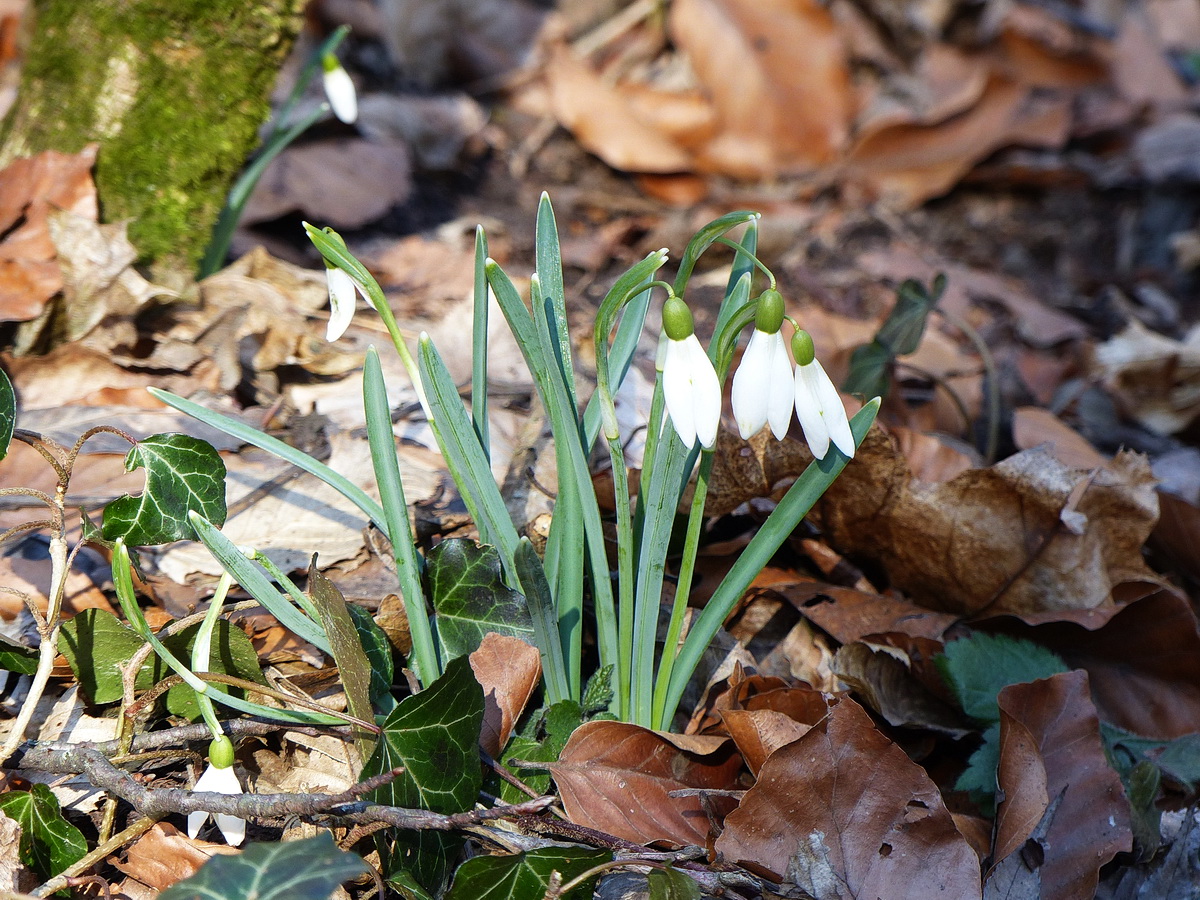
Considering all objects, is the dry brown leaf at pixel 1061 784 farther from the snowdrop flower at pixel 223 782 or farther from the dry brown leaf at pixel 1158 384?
the dry brown leaf at pixel 1158 384

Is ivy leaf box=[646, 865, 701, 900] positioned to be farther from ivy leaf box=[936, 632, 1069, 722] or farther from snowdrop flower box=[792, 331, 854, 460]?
ivy leaf box=[936, 632, 1069, 722]

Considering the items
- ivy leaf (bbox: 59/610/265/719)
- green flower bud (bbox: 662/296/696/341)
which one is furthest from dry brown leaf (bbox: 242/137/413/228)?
green flower bud (bbox: 662/296/696/341)

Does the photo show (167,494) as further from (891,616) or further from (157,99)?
(157,99)

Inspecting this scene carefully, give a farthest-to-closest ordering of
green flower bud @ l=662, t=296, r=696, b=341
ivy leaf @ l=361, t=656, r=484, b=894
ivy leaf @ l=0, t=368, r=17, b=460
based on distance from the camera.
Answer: ivy leaf @ l=0, t=368, r=17, b=460
ivy leaf @ l=361, t=656, r=484, b=894
green flower bud @ l=662, t=296, r=696, b=341

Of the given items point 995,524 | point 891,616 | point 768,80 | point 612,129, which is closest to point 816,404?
point 891,616

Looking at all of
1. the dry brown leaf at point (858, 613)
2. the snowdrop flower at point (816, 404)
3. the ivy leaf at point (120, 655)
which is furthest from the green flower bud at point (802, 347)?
the ivy leaf at point (120, 655)

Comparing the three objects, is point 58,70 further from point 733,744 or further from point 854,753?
point 854,753

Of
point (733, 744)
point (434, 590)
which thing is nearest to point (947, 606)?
point (733, 744)
